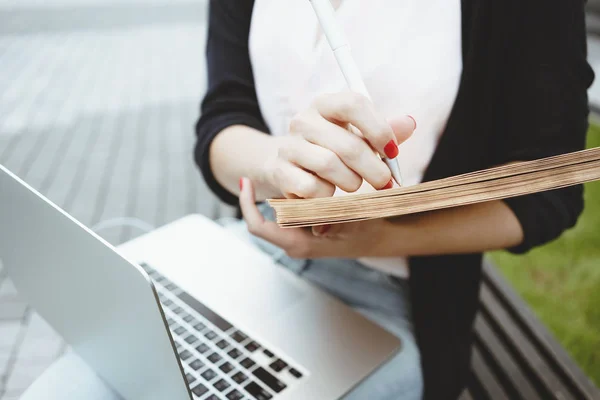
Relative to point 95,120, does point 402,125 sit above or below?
above

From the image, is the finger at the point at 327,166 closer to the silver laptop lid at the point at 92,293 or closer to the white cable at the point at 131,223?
the silver laptop lid at the point at 92,293

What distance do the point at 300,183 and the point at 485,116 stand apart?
264 millimetres

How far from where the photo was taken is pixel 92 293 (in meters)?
0.39

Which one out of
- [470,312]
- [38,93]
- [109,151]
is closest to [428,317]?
[470,312]

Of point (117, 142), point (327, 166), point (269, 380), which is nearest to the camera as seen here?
point (327, 166)

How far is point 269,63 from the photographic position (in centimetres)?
63

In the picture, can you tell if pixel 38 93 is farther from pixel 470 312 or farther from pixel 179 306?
pixel 470 312

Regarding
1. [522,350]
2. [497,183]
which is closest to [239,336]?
[497,183]

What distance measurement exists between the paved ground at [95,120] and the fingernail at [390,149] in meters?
1.02

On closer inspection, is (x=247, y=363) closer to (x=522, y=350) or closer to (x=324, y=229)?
(x=324, y=229)

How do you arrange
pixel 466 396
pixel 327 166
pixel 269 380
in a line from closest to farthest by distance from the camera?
pixel 327 166, pixel 269 380, pixel 466 396

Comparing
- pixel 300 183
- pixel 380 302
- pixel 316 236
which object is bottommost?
pixel 380 302

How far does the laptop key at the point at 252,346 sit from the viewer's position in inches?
21.4

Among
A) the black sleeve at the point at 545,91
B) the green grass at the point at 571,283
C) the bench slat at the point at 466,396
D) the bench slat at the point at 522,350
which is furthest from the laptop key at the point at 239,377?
the green grass at the point at 571,283
